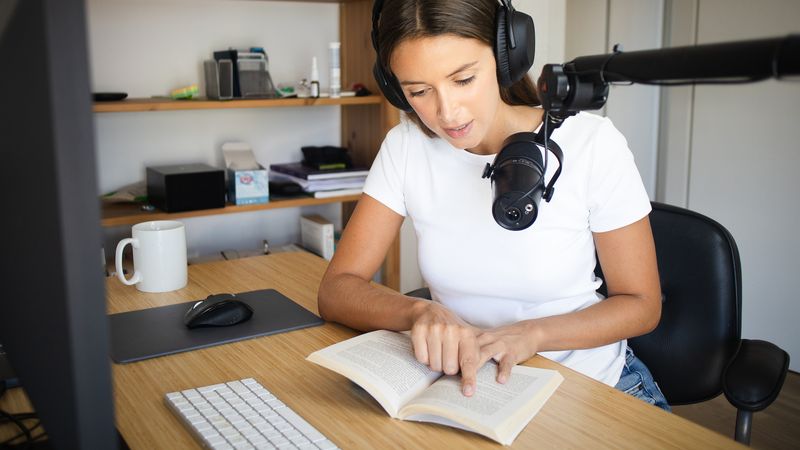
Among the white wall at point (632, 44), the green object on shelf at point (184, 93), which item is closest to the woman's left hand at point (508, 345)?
the green object on shelf at point (184, 93)

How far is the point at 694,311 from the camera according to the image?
1348mm

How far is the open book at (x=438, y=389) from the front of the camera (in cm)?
88

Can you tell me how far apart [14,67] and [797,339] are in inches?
109

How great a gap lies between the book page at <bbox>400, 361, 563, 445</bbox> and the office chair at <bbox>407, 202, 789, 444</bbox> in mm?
453

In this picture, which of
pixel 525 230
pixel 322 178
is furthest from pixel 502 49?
pixel 322 178

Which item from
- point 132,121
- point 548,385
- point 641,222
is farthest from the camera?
point 132,121

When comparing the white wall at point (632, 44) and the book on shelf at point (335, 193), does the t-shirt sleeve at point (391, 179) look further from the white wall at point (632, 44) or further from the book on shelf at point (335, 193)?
the white wall at point (632, 44)

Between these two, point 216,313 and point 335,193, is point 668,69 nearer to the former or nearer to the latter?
point 216,313

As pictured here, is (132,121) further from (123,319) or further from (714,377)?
(714,377)

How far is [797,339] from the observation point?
262cm

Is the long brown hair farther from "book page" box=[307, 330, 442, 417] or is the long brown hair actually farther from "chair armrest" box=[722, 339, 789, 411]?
"chair armrest" box=[722, 339, 789, 411]

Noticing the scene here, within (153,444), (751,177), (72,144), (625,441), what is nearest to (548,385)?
(625,441)

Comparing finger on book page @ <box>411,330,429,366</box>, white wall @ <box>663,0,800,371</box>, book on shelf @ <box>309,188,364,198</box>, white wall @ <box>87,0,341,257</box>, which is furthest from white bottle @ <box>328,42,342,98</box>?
finger on book page @ <box>411,330,429,366</box>

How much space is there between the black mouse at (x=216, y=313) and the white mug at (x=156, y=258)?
230mm
